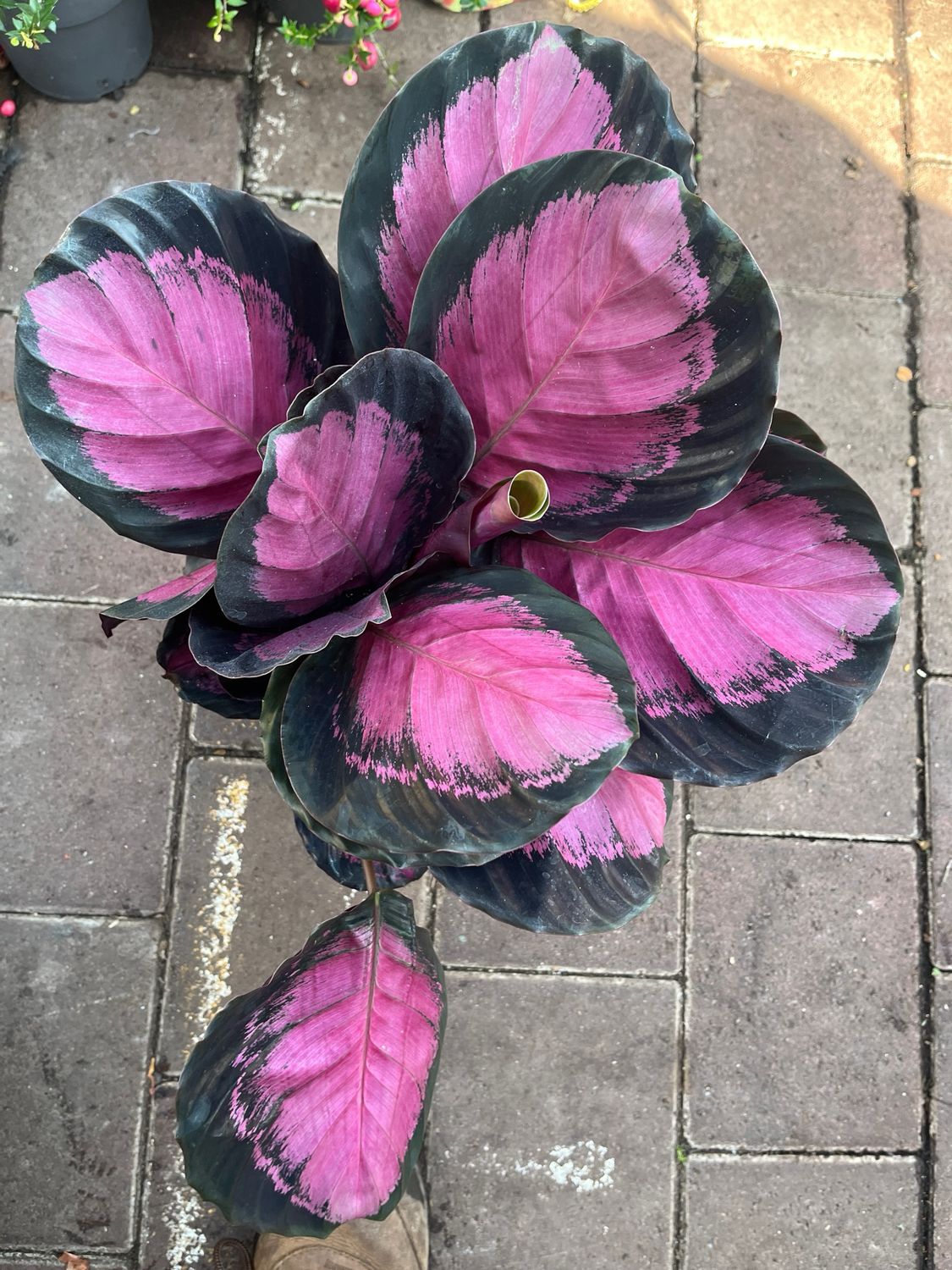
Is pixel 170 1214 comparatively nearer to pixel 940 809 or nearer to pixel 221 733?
pixel 221 733

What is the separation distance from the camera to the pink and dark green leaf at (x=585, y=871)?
3.09 feet

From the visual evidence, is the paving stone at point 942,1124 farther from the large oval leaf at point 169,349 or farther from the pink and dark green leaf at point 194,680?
the large oval leaf at point 169,349

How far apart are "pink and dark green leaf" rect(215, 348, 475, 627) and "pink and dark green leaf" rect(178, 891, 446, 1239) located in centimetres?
39

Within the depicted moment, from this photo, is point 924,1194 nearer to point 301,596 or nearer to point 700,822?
point 700,822

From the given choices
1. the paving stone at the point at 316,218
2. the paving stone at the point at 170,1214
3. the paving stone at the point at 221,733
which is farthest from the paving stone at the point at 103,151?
the paving stone at the point at 170,1214

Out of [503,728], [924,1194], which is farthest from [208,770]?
[924,1194]

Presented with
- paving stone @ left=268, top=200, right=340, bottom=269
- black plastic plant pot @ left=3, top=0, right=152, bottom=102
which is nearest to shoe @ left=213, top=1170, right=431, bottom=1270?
paving stone @ left=268, top=200, right=340, bottom=269

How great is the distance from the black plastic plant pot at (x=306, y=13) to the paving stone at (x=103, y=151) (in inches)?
5.7

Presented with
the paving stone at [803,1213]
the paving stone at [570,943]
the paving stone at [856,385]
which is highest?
the paving stone at [856,385]

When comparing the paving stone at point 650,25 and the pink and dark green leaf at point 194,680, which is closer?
the pink and dark green leaf at point 194,680

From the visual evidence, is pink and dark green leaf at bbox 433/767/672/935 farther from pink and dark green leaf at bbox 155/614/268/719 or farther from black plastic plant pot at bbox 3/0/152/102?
black plastic plant pot at bbox 3/0/152/102

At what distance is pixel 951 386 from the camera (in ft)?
6.05

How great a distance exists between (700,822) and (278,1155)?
3.34 feet

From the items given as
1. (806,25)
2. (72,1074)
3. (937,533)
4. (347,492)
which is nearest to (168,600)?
(347,492)
